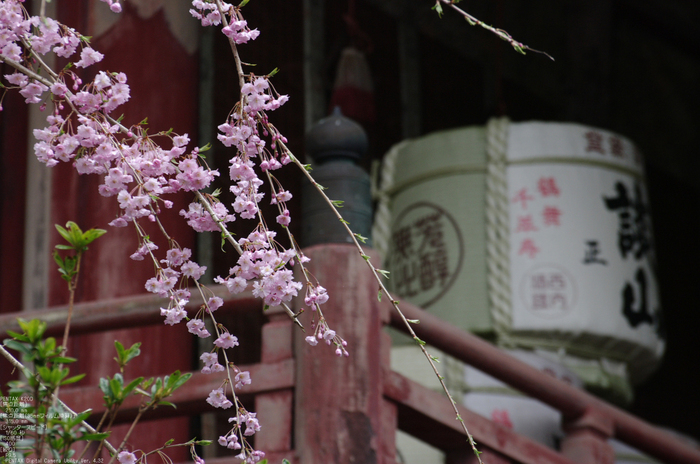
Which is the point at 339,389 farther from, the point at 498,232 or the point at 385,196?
the point at 385,196

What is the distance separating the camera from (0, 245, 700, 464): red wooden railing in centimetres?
180

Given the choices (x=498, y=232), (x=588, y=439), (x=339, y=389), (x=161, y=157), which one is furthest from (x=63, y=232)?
(x=498, y=232)

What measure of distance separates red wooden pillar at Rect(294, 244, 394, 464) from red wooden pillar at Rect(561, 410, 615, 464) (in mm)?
693

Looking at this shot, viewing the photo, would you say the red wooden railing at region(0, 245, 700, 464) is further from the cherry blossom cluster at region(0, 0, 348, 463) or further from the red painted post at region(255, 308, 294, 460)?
the cherry blossom cluster at region(0, 0, 348, 463)

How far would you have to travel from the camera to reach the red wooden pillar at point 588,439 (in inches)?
92.4

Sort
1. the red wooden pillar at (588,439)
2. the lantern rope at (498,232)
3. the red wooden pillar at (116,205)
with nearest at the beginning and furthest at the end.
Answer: the red wooden pillar at (588,439) → the red wooden pillar at (116,205) → the lantern rope at (498,232)

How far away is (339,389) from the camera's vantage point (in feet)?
5.91

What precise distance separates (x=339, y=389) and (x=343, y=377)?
0.03m

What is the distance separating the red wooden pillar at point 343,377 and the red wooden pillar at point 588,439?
69 cm

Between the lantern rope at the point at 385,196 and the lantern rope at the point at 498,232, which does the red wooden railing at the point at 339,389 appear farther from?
the lantern rope at the point at 385,196

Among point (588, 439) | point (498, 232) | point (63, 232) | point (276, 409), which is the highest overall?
point (498, 232)

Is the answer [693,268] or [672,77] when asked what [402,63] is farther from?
[693,268]

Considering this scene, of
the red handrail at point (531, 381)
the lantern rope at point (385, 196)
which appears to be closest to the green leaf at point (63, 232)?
the red handrail at point (531, 381)

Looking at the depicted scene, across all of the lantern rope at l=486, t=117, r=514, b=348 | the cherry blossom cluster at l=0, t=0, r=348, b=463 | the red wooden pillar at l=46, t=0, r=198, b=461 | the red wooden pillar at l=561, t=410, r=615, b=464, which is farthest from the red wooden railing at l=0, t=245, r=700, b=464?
the lantern rope at l=486, t=117, r=514, b=348
